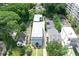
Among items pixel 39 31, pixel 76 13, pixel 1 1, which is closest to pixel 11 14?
pixel 1 1

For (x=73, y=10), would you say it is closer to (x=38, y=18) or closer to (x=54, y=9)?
(x=54, y=9)

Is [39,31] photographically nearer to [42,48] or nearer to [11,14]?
[42,48]

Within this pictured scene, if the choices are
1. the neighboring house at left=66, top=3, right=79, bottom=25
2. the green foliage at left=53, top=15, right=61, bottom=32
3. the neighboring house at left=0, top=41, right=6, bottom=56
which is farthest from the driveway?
the neighboring house at left=0, top=41, right=6, bottom=56

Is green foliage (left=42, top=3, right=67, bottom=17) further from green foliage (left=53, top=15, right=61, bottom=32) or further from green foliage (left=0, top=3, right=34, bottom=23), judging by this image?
green foliage (left=0, top=3, right=34, bottom=23)

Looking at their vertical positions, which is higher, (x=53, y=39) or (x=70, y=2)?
(x=70, y=2)

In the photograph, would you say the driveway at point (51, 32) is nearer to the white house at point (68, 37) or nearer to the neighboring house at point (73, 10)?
the white house at point (68, 37)

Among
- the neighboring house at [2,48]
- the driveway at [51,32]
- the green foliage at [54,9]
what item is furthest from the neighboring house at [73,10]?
the neighboring house at [2,48]
